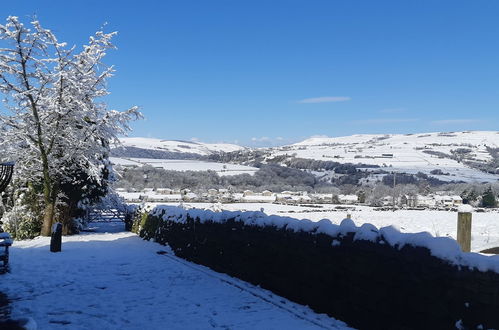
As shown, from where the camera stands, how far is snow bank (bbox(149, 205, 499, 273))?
16.4 ft

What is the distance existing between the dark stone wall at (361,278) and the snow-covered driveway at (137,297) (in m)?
0.35

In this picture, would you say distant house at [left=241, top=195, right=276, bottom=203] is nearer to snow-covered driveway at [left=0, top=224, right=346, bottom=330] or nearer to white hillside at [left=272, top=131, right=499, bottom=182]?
snow-covered driveway at [left=0, top=224, right=346, bottom=330]

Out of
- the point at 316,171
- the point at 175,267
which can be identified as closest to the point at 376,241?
the point at 175,267

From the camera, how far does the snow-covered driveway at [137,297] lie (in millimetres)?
6535

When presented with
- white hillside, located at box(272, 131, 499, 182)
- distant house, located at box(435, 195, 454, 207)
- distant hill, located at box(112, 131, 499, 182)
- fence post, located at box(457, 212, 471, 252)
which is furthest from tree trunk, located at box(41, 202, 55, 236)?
white hillside, located at box(272, 131, 499, 182)

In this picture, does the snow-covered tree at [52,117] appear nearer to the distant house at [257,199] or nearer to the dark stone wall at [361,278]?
the dark stone wall at [361,278]

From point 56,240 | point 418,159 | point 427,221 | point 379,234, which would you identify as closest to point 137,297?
point 379,234

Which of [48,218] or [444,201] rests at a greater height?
[48,218]

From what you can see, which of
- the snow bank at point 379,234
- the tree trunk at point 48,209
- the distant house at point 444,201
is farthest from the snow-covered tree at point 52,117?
the distant house at point 444,201

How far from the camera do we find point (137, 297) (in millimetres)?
7973

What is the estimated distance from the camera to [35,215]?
705 inches

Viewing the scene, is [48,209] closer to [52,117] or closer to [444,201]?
[52,117]

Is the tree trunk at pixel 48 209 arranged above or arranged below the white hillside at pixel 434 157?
below

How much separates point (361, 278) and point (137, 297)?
163 inches
